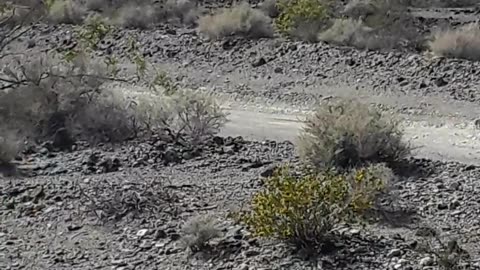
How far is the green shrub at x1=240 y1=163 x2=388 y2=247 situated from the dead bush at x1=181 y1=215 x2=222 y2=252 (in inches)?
14.1

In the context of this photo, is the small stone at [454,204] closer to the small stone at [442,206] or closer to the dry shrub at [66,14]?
the small stone at [442,206]

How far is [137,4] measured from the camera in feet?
104

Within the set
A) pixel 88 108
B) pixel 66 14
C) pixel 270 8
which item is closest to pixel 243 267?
pixel 88 108

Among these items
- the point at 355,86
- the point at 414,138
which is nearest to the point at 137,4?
the point at 355,86

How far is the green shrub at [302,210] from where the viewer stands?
9.41 meters

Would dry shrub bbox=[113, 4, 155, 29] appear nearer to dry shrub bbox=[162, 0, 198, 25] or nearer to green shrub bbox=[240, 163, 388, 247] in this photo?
dry shrub bbox=[162, 0, 198, 25]

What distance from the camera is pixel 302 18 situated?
24.7m

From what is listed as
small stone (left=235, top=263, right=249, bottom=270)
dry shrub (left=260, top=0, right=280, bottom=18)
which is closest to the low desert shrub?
dry shrub (left=260, top=0, right=280, bottom=18)

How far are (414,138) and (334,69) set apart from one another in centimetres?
579

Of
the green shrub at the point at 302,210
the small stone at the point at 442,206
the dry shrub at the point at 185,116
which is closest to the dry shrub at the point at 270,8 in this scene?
the dry shrub at the point at 185,116

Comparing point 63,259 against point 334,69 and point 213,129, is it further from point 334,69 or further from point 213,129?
point 334,69

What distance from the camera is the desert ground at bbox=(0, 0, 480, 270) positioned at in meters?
9.70

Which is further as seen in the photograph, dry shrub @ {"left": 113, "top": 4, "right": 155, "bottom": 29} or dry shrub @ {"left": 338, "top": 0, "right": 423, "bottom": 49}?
dry shrub @ {"left": 113, "top": 4, "right": 155, "bottom": 29}

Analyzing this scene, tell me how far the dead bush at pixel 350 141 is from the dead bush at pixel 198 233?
3.04m
